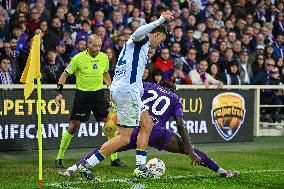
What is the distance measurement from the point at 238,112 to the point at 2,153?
578 cm

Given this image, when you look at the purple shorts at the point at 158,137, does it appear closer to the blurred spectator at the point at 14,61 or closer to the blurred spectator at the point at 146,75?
the blurred spectator at the point at 146,75

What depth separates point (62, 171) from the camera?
10703mm

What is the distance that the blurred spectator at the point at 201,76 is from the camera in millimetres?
16484

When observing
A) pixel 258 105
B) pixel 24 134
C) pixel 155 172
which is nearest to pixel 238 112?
pixel 258 105

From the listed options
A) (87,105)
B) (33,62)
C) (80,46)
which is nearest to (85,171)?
(33,62)

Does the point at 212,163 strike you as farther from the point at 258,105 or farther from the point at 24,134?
the point at 258,105

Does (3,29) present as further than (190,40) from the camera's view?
No

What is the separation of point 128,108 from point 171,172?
179 cm

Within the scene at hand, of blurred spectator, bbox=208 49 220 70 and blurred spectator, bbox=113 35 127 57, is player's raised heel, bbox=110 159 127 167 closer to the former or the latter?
blurred spectator, bbox=113 35 127 57

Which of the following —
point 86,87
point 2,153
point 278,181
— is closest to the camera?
point 278,181

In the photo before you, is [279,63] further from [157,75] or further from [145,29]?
[145,29]

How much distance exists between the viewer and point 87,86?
12039 mm

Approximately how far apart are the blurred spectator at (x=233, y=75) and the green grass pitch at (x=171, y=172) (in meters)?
2.80

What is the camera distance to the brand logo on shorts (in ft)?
52.6
